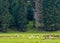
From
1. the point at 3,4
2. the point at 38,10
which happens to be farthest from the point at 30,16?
the point at 3,4

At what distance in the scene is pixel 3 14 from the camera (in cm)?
10362

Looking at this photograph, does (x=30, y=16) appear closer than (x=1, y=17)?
No

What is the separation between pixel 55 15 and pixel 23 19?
10.4 m

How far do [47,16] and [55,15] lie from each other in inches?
103

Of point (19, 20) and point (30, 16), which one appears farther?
point (30, 16)

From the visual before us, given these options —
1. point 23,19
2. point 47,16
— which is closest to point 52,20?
point 47,16

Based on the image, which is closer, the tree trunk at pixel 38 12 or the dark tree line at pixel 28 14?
the dark tree line at pixel 28 14

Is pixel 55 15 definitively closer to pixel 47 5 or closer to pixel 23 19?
pixel 47 5

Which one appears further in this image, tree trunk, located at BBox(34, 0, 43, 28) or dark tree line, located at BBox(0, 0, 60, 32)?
tree trunk, located at BBox(34, 0, 43, 28)

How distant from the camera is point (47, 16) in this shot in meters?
107

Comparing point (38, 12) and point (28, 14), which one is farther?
point (28, 14)

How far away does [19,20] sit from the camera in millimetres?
103188

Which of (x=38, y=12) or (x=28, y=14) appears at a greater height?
(x=38, y=12)

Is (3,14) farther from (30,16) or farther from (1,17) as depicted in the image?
(30,16)
